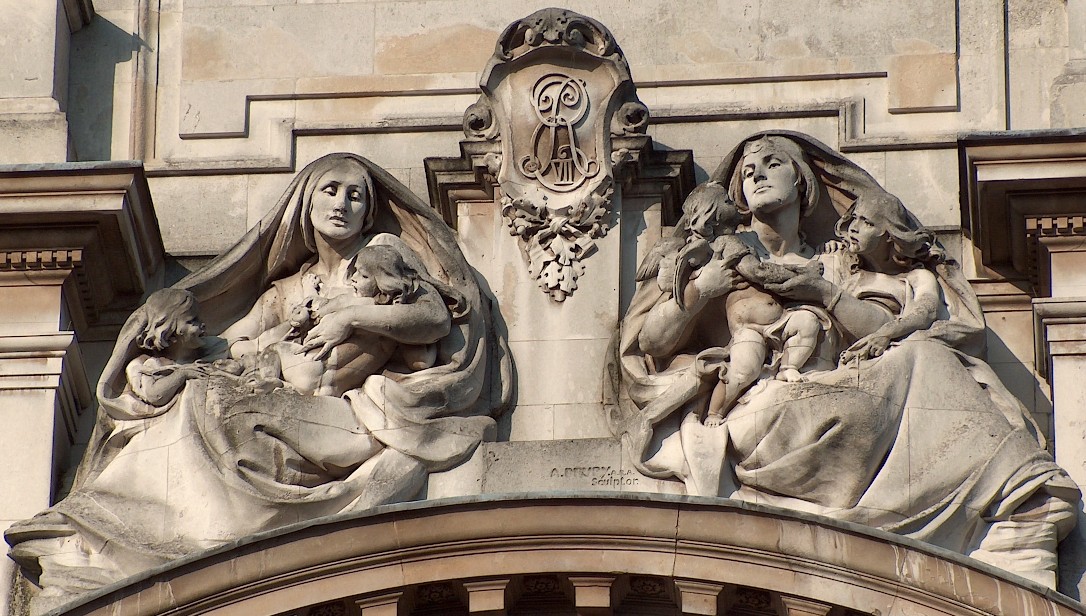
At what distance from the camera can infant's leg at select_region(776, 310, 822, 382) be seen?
16.1 metres

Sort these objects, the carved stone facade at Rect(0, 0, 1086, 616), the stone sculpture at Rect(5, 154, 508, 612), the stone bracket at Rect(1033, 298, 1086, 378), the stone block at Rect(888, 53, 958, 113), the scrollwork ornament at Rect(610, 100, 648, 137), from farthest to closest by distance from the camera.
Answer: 1. the stone block at Rect(888, 53, 958, 113)
2. the scrollwork ornament at Rect(610, 100, 648, 137)
3. the stone bracket at Rect(1033, 298, 1086, 378)
4. the stone sculpture at Rect(5, 154, 508, 612)
5. the carved stone facade at Rect(0, 0, 1086, 616)

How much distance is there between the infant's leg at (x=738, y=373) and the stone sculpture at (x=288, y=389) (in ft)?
3.88

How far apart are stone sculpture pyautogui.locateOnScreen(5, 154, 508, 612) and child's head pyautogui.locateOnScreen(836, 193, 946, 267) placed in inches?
78.2

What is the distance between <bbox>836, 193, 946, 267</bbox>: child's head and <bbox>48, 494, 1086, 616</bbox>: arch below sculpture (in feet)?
6.29

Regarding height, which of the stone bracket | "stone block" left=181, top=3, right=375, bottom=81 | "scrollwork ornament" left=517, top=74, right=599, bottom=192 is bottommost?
the stone bracket

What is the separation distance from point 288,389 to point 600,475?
5.51 feet

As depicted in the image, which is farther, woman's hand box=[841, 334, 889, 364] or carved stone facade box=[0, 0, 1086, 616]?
woman's hand box=[841, 334, 889, 364]

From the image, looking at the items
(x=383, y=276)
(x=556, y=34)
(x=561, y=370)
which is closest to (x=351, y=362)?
(x=383, y=276)

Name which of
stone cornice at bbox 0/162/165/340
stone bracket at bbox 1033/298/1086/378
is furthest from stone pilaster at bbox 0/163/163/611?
stone bracket at bbox 1033/298/1086/378

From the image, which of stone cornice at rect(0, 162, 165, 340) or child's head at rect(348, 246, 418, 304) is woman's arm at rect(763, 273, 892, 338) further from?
stone cornice at rect(0, 162, 165, 340)

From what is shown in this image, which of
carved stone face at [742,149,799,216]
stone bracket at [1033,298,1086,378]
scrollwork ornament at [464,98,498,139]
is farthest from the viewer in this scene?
scrollwork ornament at [464,98,498,139]

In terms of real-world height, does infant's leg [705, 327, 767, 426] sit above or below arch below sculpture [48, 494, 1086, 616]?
above

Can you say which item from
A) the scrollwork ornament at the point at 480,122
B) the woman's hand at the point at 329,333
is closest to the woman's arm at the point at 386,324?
the woman's hand at the point at 329,333

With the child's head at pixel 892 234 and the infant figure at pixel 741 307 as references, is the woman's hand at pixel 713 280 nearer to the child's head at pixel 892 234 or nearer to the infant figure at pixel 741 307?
the infant figure at pixel 741 307
